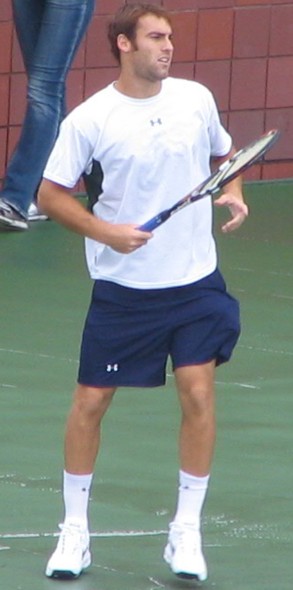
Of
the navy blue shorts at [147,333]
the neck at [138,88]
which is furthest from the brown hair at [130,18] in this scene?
the navy blue shorts at [147,333]

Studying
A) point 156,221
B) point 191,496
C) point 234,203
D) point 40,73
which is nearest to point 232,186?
point 234,203

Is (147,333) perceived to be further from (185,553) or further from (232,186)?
(185,553)

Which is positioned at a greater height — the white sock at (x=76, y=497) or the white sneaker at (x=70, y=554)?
the white sock at (x=76, y=497)

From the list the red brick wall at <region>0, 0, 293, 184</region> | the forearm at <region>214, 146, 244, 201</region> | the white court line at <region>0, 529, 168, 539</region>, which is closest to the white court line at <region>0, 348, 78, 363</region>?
the white court line at <region>0, 529, 168, 539</region>

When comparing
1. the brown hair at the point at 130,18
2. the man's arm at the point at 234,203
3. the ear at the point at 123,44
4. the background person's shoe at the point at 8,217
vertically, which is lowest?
the background person's shoe at the point at 8,217

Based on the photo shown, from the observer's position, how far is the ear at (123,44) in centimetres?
532

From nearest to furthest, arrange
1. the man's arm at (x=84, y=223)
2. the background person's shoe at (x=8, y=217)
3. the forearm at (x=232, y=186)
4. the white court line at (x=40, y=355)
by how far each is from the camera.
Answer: the man's arm at (x=84, y=223)
the forearm at (x=232, y=186)
the white court line at (x=40, y=355)
the background person's shoe at (x=8, y=217)

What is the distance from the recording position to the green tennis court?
17.6ft

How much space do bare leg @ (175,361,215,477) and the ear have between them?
0.95m

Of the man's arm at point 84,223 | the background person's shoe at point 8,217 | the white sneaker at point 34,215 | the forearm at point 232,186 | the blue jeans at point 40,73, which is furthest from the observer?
the white sneaker at point 34,215

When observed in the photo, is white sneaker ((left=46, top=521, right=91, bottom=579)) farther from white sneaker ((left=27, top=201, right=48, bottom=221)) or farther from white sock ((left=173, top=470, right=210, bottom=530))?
white sneaker ((left=27, top=201, right=48, bottom=221))

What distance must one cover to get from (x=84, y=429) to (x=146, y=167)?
0.78 metres

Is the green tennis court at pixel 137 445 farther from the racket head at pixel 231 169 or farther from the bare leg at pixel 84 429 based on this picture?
the racket head at pixel 231 169

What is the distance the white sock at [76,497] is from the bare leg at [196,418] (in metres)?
0.30
